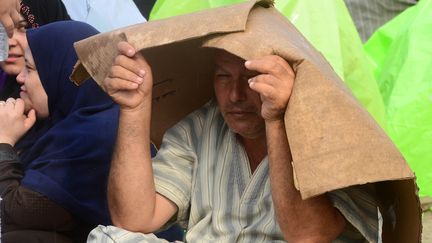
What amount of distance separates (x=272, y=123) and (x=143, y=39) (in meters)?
0.36

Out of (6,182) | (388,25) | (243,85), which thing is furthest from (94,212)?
(388,25)

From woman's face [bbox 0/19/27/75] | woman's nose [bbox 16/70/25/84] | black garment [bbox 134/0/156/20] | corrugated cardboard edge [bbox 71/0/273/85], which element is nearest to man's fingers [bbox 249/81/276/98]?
corrugated cardboard edge [bbox 71/0/273/85]

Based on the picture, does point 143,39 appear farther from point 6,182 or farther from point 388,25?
point 388,25

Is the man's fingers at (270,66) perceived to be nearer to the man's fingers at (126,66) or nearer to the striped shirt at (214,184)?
the man's fingers at (126,66)

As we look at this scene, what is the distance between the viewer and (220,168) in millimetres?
2137

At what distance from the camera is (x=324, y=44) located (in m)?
2.73

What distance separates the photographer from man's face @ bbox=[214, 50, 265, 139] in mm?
1980

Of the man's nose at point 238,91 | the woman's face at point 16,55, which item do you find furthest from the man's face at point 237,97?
the woman's face at point 16,55

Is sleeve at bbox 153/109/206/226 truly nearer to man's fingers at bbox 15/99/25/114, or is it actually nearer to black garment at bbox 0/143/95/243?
black garment at bbox 0/143/95/243

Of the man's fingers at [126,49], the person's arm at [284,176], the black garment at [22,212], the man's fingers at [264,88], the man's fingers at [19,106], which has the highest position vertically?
the man's fingers at [126,49]

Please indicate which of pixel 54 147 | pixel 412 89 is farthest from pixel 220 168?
pixel 412 89

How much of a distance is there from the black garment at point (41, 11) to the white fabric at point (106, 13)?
0.27ft

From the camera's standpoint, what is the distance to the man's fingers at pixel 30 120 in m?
2.57

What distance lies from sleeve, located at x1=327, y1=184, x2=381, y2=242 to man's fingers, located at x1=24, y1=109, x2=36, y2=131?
3.76 feet
